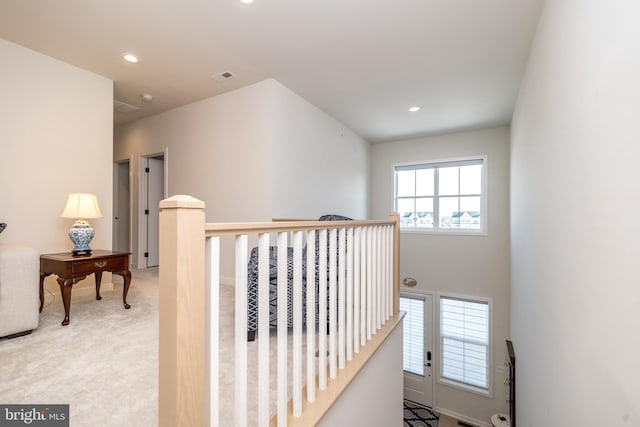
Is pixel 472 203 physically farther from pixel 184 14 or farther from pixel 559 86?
pixel 184 14

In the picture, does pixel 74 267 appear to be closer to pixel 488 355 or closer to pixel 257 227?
pixel 257 227

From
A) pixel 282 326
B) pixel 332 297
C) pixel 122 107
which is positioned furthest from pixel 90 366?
pixel 122 107

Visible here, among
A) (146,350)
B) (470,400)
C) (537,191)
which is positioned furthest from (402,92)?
(470,400)

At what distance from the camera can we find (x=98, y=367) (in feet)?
5.38

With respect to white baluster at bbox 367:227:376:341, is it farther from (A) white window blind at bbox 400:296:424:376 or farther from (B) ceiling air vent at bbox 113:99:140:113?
(B) ceiling air vent at bbox 113:99:140:113

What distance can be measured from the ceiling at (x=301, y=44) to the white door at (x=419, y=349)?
3429 millimetres

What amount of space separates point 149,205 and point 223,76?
8.70 ft

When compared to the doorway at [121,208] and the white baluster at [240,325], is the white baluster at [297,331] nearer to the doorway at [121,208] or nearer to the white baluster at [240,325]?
the white baluster at [240,325]

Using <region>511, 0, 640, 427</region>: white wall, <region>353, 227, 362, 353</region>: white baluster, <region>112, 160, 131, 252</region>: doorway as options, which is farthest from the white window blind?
<region>112, 160, 131, 252</region>: doorway

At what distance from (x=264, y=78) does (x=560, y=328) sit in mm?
3348

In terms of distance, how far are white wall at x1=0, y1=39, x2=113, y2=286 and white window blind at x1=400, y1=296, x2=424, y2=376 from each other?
484cm

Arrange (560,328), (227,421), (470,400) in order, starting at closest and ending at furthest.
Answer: (227,421), (560,328), (470,400)

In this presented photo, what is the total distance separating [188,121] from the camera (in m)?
4.05

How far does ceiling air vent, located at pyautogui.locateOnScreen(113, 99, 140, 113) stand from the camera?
156 inches
